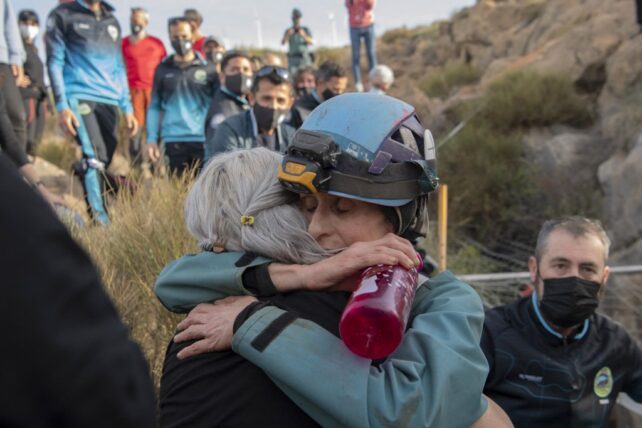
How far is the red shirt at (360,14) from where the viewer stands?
568 inches

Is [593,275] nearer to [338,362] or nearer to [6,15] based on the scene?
[338,362]

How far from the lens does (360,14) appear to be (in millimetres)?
14688

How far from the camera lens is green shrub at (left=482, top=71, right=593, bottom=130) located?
537 inches

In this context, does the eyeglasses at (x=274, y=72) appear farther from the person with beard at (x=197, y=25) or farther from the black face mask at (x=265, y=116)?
the person with beard at (x=197, y=25)

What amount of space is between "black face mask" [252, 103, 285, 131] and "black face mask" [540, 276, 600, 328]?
256cm

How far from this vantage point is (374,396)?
1541mm

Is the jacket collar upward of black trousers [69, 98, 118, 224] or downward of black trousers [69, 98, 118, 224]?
upward

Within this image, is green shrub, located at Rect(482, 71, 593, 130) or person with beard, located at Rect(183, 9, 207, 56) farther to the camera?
green shrub, located at Rect(482, 71, 593, 130)

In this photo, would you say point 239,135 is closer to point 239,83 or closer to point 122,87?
point 239,83

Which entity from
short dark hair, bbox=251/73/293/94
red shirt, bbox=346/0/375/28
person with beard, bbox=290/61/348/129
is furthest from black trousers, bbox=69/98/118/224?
red shirt, bbox=346/0/375/28

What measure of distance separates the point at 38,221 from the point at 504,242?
1130 cm

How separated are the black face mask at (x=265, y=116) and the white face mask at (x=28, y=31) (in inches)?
210

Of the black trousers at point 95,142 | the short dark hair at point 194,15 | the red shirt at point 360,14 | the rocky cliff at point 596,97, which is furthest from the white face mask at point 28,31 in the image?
the rocky cliff at point 596,97

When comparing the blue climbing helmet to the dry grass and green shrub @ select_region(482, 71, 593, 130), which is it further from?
green shrub @ select_region(482, 71, 593, 130)
